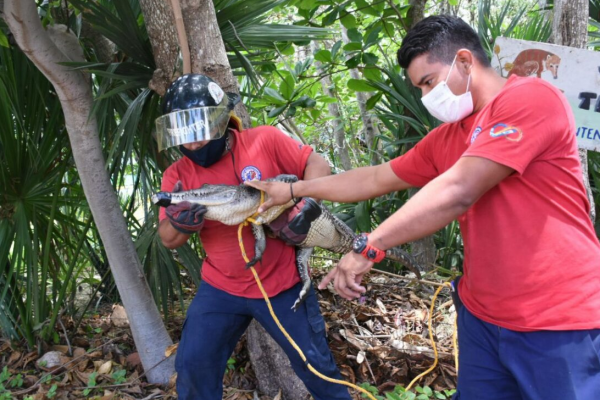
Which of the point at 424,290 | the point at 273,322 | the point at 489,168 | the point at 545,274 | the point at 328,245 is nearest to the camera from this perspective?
the point at 489,168

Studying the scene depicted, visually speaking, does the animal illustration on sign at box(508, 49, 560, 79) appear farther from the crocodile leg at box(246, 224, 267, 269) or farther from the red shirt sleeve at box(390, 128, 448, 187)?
the crocodile leg at box(246, 224, 267, 269)

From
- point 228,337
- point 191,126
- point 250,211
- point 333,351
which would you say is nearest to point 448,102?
point 250,211

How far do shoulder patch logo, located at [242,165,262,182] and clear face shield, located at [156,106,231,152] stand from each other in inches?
8.5

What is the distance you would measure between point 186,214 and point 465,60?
1275mm

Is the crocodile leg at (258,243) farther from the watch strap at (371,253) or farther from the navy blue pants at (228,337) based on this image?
the watch strap at (371,253)

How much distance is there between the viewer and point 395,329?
3951 millimetres

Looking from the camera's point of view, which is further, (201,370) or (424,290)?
(424,290)

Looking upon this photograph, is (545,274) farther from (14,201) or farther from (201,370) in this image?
(14,201)

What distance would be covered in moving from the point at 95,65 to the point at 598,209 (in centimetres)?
389

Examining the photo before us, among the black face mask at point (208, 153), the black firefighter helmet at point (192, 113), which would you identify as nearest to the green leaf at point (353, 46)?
the black firefighter helmet at point (192, 113)

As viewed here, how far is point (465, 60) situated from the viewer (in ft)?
6.47

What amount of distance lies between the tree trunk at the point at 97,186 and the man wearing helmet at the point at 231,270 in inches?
36.3

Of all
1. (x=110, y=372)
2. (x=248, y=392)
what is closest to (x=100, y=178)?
(x=110, y=372)

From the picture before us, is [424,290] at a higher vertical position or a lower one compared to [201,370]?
lower
